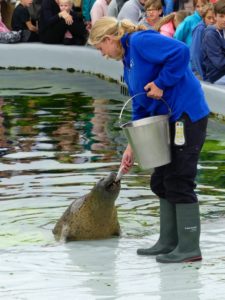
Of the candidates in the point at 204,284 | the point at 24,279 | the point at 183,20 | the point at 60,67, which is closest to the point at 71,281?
the point at 24,279

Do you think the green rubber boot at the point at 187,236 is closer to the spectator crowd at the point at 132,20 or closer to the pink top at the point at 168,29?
the spectator crowd at the point at 132,20

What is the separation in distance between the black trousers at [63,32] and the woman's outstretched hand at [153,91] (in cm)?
1446

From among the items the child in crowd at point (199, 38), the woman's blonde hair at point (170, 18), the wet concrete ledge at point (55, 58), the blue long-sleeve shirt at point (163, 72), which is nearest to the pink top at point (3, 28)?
the wet concrete ledge at point (55, 58)

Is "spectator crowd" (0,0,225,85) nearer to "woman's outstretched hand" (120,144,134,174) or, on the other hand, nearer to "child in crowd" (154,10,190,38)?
"child in crowd" (154,10,190,38)

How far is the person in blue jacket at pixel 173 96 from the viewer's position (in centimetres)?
706

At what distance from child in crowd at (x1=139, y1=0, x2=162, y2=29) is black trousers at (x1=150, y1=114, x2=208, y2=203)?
10.9m

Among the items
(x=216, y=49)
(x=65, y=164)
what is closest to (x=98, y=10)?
(x=216, y=49)

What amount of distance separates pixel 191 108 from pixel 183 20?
32.4ft

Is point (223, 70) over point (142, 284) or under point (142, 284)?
under

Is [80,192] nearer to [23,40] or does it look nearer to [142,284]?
[142,284]

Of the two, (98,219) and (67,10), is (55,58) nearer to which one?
(67,10)

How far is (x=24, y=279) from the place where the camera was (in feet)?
22.5

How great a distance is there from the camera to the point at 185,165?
7.12m

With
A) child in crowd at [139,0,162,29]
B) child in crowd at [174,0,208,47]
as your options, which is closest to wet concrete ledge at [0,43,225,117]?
child in crowd at [139,0,162,29]
